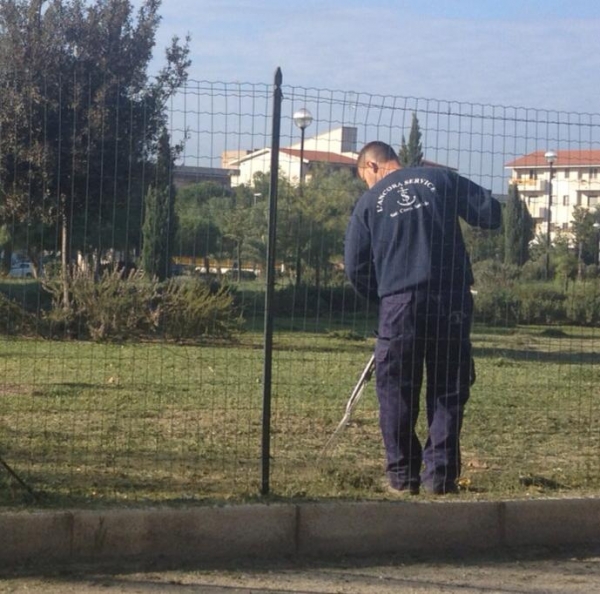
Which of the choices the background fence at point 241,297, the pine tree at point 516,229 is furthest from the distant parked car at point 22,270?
the pine tree at point 516,229

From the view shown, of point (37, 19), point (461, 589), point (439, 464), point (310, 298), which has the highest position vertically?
point (37, 19)

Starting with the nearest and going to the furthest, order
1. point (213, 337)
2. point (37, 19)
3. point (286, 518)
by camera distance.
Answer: point (286, 518) → point (213, 337) → point (37, 19)

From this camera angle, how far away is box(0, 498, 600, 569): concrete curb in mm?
5938

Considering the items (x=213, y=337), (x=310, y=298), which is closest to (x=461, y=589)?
(x=310, y=298)

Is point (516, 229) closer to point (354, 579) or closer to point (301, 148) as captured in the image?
point (301, 148)

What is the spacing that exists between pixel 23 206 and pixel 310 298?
1835mm

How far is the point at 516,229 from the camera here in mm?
7355

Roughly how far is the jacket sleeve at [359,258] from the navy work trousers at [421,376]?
211 mm

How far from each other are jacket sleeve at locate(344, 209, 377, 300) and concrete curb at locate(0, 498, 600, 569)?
1.44 metres

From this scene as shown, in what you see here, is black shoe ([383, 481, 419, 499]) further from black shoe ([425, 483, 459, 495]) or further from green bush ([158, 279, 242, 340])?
green bush ([158, 279, 242, 340])

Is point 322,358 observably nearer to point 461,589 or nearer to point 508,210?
point 508,210

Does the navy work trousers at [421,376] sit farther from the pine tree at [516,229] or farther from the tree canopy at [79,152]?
the tree canopy at [79,152]

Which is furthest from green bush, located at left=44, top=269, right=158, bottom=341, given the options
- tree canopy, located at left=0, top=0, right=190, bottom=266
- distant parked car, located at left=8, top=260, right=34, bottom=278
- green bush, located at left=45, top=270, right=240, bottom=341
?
A: tree canopy, located at left=0, top=0, right=190, bottom=266

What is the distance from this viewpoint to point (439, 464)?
6.91m
